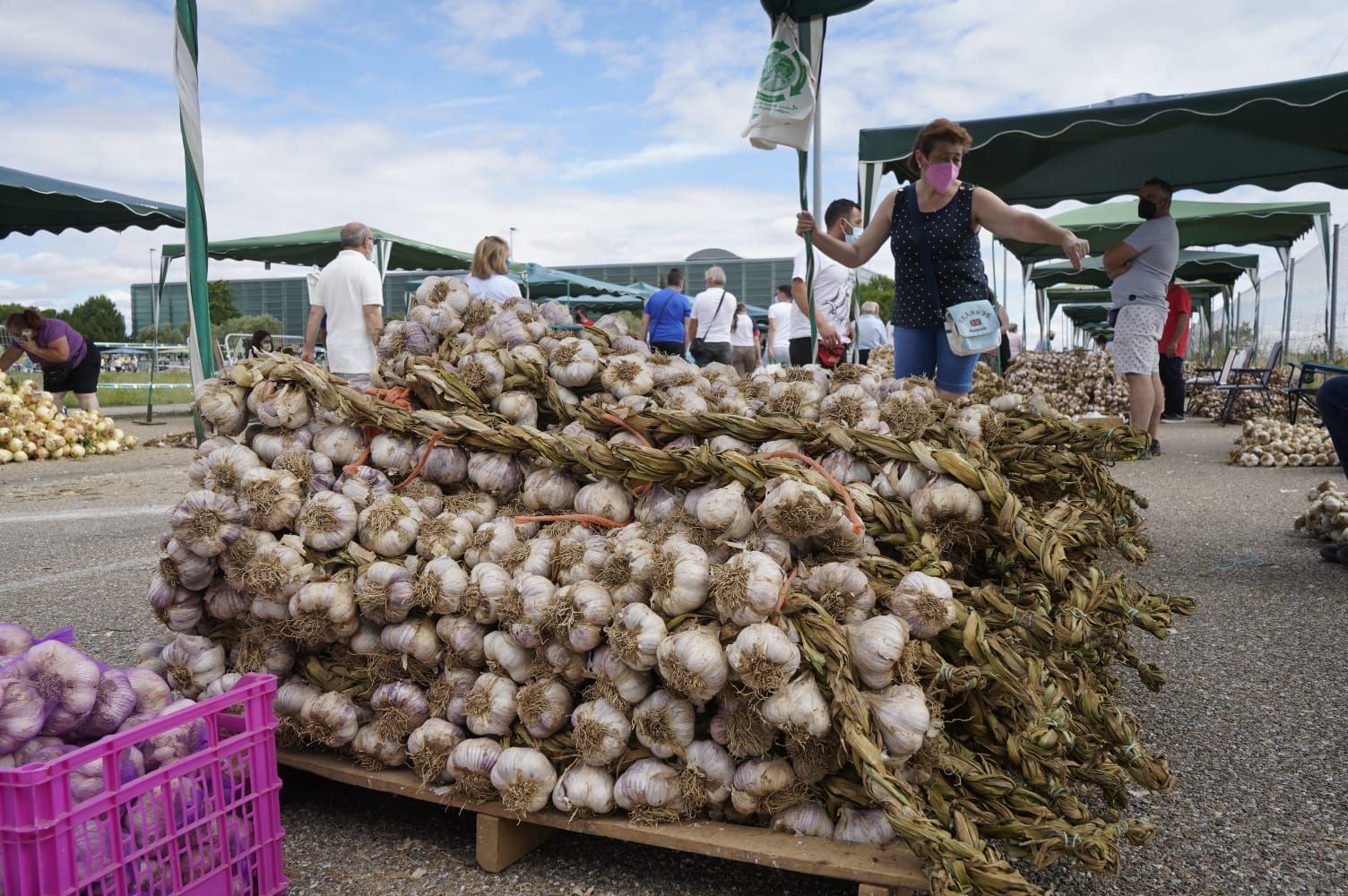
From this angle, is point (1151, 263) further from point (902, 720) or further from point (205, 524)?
point (205, 524)

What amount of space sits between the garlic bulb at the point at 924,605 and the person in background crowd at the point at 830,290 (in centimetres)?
392

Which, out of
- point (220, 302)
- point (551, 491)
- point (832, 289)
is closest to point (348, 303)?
point (832, 289)

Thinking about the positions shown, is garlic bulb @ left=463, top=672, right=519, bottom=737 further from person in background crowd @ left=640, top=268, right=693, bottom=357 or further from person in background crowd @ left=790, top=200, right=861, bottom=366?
person in background crowd @ left=640, top=268, right=693, bottom=357

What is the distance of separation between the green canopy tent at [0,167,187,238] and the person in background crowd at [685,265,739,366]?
17.4 feet

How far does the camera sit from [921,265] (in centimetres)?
375

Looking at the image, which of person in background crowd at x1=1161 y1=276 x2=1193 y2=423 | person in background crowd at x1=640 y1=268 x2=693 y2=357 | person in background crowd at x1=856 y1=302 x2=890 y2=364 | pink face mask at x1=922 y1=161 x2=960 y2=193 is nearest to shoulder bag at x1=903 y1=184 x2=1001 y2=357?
pink face mask at x1=922 y1=161 x2=960 y2=193

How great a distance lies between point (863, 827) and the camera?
5.10 feet

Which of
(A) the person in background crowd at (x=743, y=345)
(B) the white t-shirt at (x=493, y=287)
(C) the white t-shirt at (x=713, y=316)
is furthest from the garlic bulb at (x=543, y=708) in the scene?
(A) the person in background crowd at (x=743, y=345)

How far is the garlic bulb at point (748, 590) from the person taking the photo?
155 cm

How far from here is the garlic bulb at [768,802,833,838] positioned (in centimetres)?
159

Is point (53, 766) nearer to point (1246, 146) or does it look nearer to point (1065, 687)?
point (1065, 687)

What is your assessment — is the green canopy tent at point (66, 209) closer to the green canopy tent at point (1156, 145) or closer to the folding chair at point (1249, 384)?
the green canopy tent at point (1156, 145)

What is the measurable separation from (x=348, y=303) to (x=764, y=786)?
14.8 ft

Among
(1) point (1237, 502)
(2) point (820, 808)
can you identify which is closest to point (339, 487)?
(2) point (820, 808)
